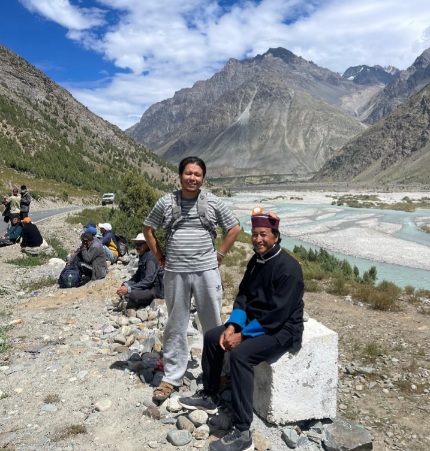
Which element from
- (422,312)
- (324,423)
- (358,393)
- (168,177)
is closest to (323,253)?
(422,312)

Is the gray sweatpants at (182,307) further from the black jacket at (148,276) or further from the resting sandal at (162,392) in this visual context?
the black jacket at (148,276)

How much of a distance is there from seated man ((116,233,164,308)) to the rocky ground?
0.31m

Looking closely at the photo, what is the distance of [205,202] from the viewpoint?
4.65 metres

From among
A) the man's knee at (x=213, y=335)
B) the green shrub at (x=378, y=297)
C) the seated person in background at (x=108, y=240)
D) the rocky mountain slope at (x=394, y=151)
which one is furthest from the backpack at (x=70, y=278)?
the rocky mountain slope at (x=394, y=151)

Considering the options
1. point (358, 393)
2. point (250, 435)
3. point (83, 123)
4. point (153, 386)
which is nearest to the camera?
point (250, 435)

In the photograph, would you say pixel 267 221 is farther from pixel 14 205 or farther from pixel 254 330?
pixel 14 205

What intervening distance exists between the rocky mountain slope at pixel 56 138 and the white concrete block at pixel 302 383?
43889 millimetres

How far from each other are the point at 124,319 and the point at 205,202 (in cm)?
390

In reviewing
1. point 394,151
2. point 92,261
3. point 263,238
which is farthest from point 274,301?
point 394,151

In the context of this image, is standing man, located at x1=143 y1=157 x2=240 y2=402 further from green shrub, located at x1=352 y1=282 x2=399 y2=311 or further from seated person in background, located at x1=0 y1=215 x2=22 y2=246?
seated person in background, located at x1=0 y1=215 x2=22 y2=246

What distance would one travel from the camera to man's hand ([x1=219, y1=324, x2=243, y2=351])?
4.24 m

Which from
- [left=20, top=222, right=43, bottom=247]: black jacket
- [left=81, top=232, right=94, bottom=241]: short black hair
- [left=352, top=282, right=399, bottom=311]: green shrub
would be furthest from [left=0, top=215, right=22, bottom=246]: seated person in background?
[left=352, top=282, right=399, bottom=311]: green shrub

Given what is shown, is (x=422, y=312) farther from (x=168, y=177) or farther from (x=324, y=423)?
(x=168, y=177)

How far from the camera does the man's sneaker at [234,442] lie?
3920mm
